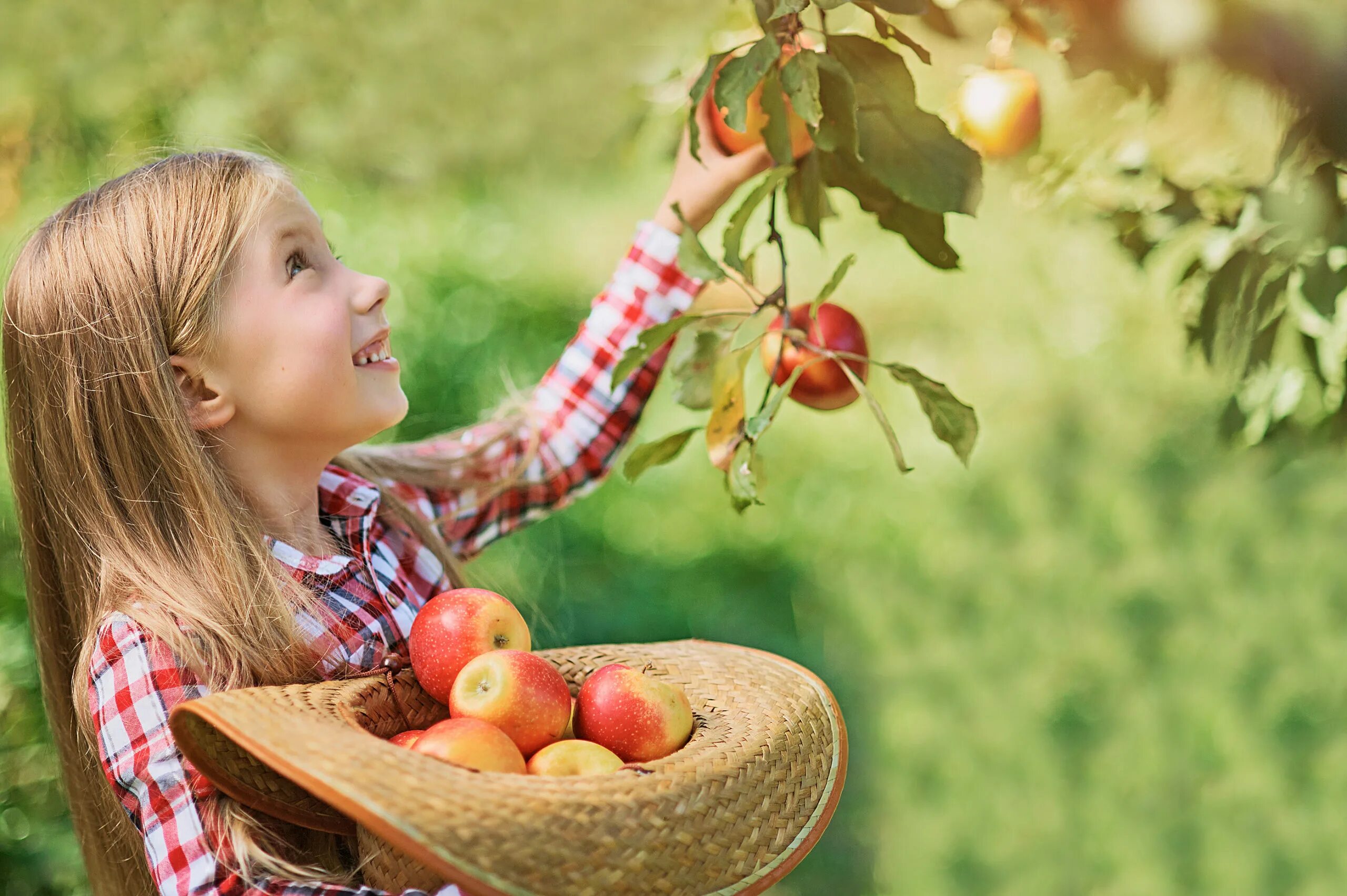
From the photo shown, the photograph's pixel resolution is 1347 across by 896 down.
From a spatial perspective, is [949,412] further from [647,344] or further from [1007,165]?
[1007,165]

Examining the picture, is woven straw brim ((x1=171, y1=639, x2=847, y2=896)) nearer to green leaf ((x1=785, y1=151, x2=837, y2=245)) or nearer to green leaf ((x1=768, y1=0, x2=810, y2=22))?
green leaf ((x1=785, y1=151, x2=837, y2=245))

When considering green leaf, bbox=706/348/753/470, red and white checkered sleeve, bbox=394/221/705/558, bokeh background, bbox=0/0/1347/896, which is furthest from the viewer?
bokeh background, bbox=0/0/1347/896

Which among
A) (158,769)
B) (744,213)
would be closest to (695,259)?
(744,213)

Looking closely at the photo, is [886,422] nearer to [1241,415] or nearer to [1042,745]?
[1241,415]

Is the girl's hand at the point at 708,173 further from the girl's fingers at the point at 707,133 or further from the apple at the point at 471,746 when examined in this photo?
the apple at the point at 471,746

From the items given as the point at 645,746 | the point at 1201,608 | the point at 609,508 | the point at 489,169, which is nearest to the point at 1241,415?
the point at 645,746

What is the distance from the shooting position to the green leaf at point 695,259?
0.94 m

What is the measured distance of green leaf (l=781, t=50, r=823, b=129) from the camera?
844mm

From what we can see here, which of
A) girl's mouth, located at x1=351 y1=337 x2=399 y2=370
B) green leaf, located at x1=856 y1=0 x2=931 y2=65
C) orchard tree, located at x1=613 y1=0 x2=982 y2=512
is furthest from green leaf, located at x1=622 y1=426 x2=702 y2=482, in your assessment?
green leaf, located at x1=856 y1=0 x2=931 y2=65

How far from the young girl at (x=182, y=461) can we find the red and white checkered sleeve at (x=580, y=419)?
0.78 ft

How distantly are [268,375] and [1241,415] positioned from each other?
1.07m

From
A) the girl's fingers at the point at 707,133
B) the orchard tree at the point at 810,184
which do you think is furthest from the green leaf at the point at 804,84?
the girl's fingers at the point at 707,133

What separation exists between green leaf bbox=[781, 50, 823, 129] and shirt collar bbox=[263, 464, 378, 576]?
55 cm

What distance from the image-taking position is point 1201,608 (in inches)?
96.3
